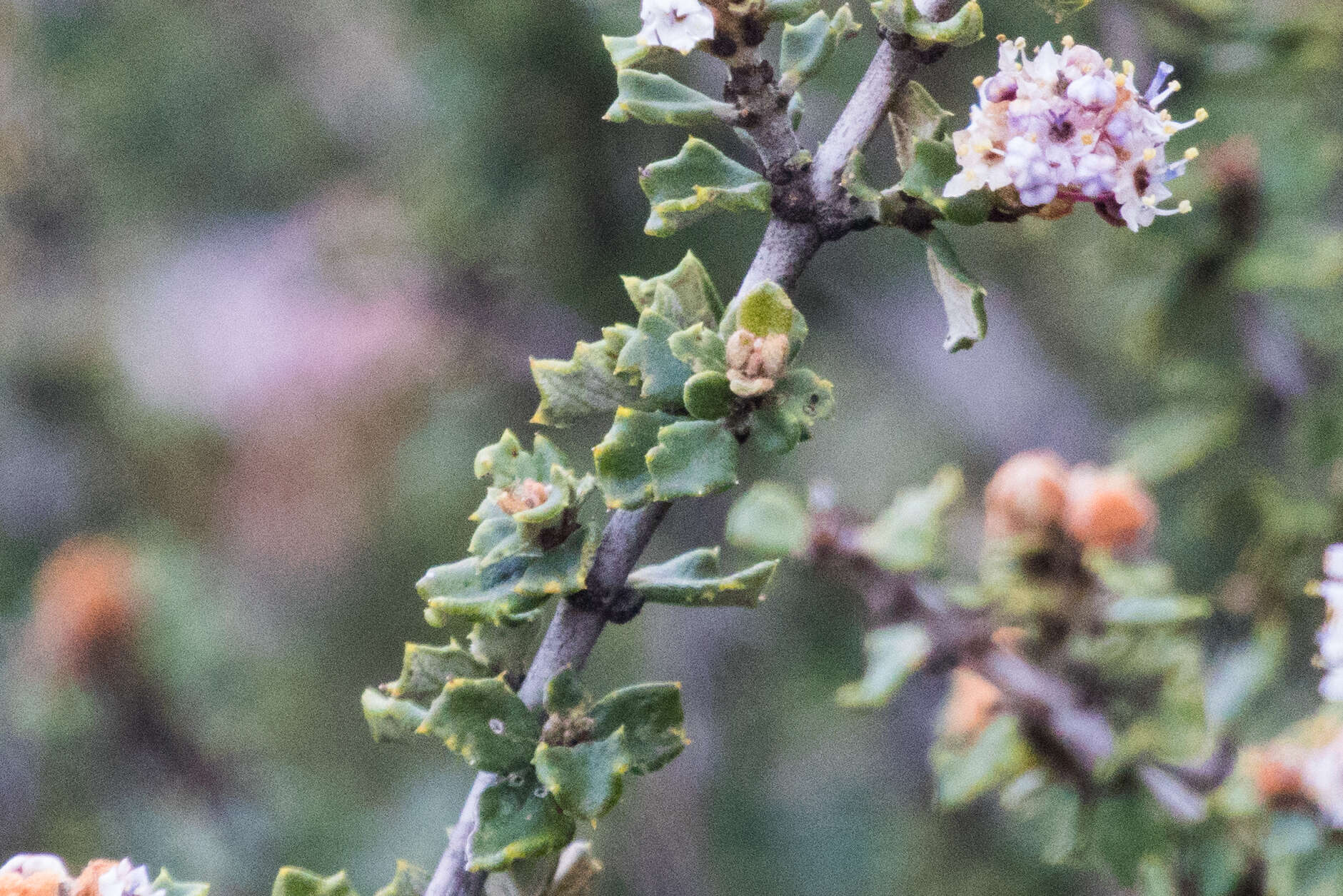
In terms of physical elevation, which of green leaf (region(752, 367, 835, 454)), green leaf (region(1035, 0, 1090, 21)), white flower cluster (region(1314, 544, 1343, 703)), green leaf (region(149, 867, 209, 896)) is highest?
green leaf (region(1035, 0, 1090, 21))

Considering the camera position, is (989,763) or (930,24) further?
(989,763)

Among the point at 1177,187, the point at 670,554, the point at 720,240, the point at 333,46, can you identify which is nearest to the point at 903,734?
the point at 670,554

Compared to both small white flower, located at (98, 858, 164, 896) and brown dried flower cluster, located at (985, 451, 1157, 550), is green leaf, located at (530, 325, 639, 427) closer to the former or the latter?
small white flower, located at (98, 858, 164, 896)

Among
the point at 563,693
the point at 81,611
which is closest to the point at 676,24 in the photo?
the point at 563,693

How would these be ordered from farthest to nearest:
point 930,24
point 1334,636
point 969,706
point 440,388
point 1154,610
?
point 440,388 < point 969,706 < point 1154,610 < point 1334,636 < point 930,24

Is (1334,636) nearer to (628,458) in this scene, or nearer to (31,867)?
(628,458)

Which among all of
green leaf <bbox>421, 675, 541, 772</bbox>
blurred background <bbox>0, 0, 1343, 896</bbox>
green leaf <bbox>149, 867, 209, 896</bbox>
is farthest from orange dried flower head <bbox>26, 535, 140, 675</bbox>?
green leaf <bbox>421, 675, 541, 772</bbox>

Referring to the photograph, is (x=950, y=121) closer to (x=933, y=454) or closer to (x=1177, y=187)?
(x=1177, y=187)
